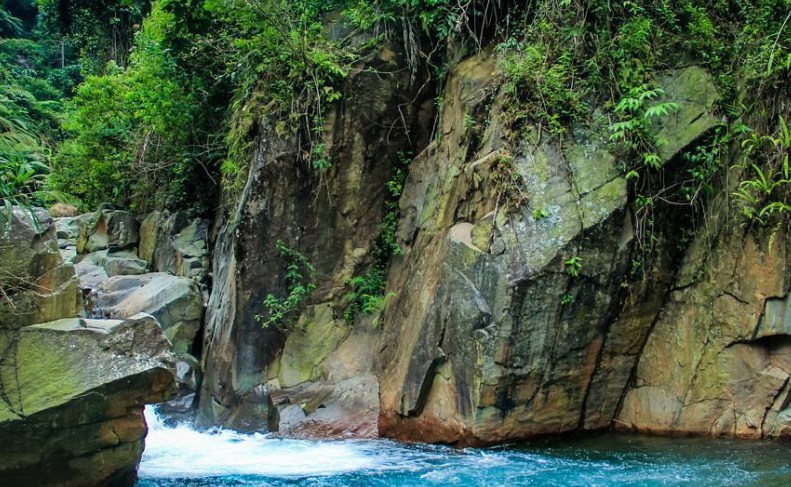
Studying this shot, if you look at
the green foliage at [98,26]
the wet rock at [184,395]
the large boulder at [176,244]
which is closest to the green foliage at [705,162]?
the wet rock at [184,395]

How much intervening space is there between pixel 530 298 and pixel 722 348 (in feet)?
7.13

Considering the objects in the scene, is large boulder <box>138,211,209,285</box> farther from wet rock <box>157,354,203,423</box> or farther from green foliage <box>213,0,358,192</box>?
green foliage <box>213,0,358,192</box>

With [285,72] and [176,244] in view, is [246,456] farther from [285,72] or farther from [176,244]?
[176,244]

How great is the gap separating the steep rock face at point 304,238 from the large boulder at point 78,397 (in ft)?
9.16

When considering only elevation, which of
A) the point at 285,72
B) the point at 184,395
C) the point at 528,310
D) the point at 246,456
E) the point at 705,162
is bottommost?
the point at 246,456

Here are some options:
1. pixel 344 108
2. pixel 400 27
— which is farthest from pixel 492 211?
pixel 400 27

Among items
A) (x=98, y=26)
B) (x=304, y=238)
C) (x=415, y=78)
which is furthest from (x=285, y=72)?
(x=98, y=26)

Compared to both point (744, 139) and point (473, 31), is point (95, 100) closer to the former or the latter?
point (473, 31)

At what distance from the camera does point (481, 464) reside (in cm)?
655

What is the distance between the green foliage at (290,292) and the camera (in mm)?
8859

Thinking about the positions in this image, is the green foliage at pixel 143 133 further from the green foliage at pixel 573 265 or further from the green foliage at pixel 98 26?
the green foliage at pixel 573 265

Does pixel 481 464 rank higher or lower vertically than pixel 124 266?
lower

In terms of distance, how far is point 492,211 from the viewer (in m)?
7.52

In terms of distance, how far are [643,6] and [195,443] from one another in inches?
292
